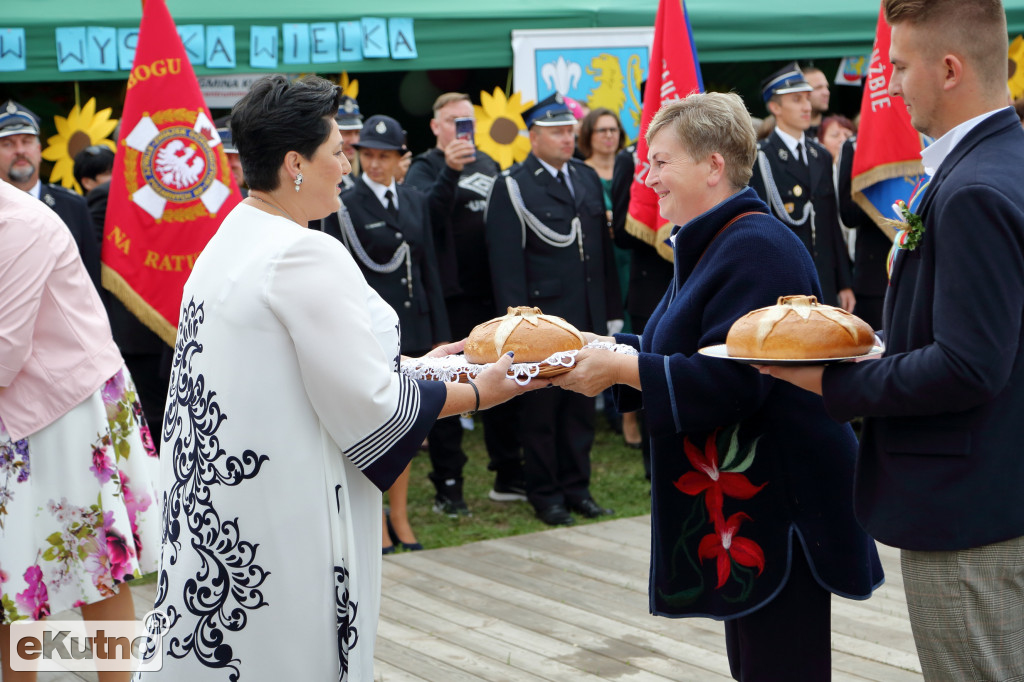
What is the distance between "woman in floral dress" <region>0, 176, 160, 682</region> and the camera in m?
3.18

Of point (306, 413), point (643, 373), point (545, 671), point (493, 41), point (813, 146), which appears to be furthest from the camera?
point (493, 41)

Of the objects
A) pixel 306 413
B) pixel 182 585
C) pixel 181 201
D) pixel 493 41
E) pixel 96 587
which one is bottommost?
pixel 96 587

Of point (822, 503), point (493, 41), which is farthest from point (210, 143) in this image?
point (822, 503)

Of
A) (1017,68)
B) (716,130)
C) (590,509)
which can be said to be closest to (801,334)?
(716,130)

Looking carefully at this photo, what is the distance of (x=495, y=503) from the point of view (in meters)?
6.32

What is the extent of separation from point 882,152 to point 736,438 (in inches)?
176

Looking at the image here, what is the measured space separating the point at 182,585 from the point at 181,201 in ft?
12.0

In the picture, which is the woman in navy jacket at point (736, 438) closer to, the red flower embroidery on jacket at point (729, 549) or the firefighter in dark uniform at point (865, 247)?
the red flower embroidery on jacket at point (729, 549)

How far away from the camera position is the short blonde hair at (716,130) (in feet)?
8.02

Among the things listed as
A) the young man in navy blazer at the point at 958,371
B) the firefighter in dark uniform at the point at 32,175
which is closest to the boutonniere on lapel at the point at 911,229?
the young man in navy blazer at the point at 958,371

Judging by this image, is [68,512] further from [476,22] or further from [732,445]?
[476,22]

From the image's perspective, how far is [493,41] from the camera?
24.7 feet

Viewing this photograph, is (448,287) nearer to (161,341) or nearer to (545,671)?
(161,341)

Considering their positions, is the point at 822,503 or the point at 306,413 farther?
the point at 822,503
